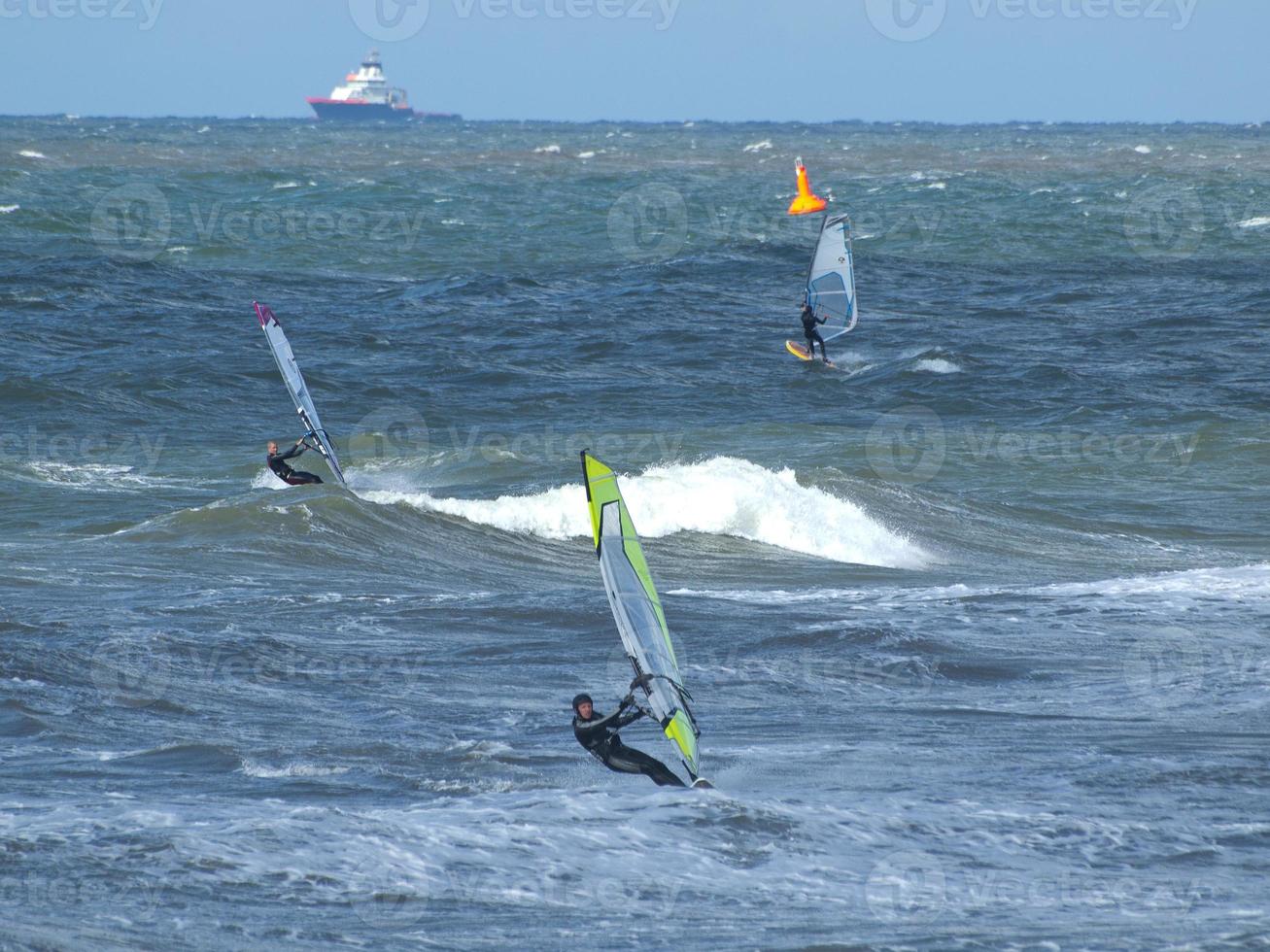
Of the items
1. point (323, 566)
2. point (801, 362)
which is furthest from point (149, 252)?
point (323, 566)

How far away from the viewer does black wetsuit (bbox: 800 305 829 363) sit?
22981mm

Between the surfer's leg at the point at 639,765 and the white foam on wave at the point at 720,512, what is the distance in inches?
263

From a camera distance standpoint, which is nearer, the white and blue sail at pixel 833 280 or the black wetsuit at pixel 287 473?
the black wetsuit at pixel 287 473

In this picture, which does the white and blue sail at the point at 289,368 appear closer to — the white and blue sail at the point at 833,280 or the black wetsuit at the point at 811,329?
the white and blue sail at the point at 833,280

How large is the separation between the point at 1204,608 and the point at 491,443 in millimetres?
9526

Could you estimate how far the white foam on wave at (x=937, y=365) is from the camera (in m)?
23.0

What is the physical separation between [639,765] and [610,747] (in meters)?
0.16

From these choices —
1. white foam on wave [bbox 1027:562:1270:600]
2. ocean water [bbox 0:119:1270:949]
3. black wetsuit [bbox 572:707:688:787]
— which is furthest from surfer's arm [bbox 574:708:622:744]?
white foam on wave [bbox 1027:562:1270:600]

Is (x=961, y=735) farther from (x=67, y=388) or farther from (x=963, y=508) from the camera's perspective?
(x=67, y=388)

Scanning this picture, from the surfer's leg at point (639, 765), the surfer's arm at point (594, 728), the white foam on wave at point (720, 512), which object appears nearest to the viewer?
the surfer's arm at point (594, 728)

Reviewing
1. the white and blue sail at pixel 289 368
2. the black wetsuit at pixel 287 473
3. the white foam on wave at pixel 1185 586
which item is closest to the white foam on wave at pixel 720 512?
the white and blue sail at pixel 289 368

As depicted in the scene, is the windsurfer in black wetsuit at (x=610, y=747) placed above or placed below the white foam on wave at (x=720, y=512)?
below

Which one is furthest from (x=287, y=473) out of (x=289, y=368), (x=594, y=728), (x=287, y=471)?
(x=594, y=728)

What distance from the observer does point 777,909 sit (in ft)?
20.2
